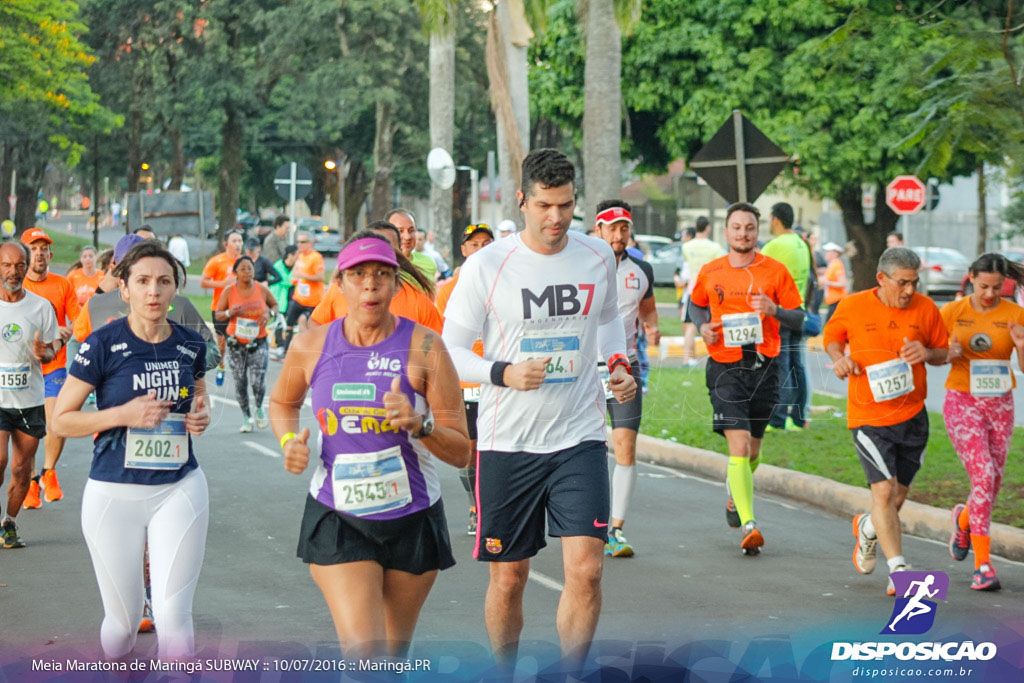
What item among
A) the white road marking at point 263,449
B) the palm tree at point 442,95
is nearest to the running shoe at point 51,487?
the white road marking at point 263,449

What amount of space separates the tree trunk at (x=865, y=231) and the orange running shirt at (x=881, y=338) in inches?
1079

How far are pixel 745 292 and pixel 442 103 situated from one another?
51.1ft

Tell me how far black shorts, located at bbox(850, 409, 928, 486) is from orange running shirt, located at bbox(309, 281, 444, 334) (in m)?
2.41

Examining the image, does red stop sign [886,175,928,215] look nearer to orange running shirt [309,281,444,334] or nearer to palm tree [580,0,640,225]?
palm tree [580,0,640,225]

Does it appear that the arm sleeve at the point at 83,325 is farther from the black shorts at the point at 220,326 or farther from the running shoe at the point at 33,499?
the black shorts at the point at 220,326

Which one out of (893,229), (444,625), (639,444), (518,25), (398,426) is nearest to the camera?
(398,426)

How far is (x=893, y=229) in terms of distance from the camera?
118ft

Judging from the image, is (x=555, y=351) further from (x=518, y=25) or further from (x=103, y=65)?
(x=103, y=65)

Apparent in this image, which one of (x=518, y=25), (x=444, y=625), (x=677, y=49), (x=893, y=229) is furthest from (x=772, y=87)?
(x=444, y=625)

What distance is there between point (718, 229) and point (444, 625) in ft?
182

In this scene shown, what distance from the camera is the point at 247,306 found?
555 inches

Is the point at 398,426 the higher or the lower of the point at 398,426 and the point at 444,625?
the higher

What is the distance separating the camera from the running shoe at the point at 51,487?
10.5 metres

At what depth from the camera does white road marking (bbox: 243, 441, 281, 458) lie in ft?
41.7
